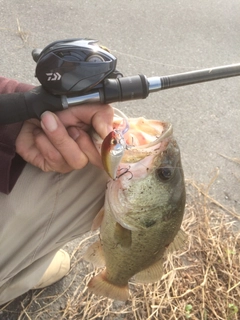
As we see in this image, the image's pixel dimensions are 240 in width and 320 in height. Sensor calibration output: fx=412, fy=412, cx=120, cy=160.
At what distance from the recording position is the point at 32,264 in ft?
5.18

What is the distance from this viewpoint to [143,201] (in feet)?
4.29

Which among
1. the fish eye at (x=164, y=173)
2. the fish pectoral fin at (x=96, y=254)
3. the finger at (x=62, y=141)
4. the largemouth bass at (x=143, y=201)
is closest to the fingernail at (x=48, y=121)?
the finger at (x=62, y=141)

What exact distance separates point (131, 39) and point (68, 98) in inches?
109

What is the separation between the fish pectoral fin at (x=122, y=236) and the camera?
4.51ft

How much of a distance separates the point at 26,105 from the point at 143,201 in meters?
0.47

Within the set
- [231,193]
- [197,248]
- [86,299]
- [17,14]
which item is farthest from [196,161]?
[17,14]

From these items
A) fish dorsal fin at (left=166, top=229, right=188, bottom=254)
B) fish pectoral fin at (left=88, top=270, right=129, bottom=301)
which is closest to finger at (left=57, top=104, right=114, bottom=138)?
fish dorsal fin at (left=166, top=229, right=188, bottom=254)

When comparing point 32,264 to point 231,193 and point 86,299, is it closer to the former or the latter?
point 86,299

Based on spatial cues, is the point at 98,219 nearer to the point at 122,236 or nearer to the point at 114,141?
the point at 122,236

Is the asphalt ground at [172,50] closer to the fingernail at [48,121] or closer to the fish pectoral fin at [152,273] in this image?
the fish pectoral fin at [152,273]

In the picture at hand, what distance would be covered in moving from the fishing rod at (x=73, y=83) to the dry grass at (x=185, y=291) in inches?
47.4

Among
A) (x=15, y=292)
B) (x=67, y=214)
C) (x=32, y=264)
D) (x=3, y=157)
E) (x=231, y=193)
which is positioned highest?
(x=3, y=157)

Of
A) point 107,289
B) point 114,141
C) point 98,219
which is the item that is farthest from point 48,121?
→ point 107,289

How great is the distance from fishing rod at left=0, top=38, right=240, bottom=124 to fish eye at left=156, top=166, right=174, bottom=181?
0.26 meters
